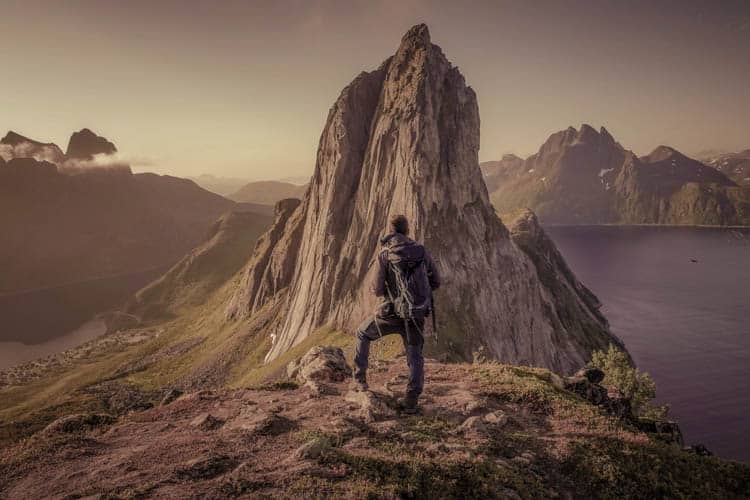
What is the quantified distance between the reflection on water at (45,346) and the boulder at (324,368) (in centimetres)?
12291

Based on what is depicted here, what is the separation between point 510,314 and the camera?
5491cm

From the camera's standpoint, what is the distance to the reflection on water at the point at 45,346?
106m

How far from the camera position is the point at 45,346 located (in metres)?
116

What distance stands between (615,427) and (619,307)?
442ft

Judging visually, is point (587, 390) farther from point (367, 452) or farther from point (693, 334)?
point (693, 334)

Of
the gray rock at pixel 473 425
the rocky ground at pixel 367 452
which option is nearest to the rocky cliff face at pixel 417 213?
the rocky ground at pixel 367 452

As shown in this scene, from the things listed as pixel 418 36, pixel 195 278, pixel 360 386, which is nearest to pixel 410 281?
pixel 360 386

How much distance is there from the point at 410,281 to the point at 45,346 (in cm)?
14594

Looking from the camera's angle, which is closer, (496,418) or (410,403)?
(496,418)

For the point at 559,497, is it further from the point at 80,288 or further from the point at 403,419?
the point at 80,288

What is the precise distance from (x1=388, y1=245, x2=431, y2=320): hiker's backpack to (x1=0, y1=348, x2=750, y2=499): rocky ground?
9.96 ft

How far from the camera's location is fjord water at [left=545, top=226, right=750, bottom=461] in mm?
65312

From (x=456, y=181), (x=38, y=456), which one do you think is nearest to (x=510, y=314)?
(x=456, y=181)

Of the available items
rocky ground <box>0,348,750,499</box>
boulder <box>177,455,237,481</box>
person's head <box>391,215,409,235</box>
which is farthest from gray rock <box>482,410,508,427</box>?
boulder <box>177,455,237,481</box>
